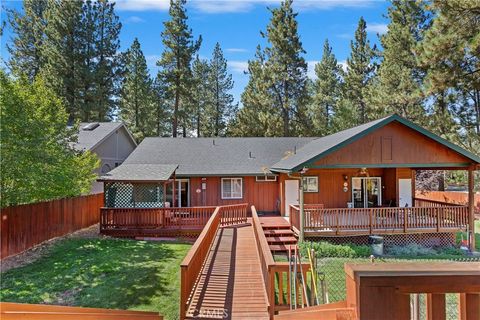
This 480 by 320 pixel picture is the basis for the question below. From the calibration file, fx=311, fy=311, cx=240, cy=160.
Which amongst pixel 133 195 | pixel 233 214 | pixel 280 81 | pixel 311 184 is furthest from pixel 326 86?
pixel 133 195

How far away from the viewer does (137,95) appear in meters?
32.8

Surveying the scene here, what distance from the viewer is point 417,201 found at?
15375 millimetres

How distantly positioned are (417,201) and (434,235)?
8.78 ft

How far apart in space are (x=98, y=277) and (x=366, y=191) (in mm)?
13068

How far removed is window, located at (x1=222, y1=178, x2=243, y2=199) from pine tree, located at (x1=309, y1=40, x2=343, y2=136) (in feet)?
59.9

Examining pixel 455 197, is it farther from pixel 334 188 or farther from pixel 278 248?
pixel 278 248

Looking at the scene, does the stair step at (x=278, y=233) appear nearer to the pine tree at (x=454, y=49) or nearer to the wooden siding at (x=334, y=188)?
the wooden siding at (x=334, y=188)

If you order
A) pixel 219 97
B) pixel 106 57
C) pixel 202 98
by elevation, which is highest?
pixel 106 57

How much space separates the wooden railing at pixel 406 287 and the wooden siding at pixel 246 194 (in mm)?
16399

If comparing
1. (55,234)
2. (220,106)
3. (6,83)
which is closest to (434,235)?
(55,234)

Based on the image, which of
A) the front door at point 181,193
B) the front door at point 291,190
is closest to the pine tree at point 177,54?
the front door at point 181,193

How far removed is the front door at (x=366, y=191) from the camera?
1606cm

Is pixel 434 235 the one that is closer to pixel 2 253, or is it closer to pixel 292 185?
pixel 292 185

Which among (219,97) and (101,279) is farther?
(219,97)
